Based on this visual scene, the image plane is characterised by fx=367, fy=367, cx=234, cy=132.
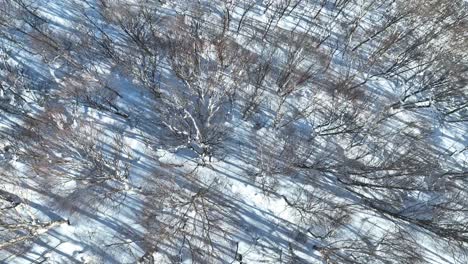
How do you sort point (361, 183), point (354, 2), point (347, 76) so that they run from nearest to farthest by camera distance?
point (361, 183) < point (347, 76) < point (354, 2)

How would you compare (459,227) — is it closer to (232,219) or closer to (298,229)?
(298,229)

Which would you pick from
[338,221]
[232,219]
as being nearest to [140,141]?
[232,219]

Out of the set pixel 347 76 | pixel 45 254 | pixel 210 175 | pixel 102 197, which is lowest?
pixel 45 254

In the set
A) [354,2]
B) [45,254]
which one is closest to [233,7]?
[354,2]

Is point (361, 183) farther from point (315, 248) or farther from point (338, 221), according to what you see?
point (315, 248)

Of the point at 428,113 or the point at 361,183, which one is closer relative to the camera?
the point at 361,183

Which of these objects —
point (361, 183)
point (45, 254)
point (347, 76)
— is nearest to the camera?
point (45, 254)

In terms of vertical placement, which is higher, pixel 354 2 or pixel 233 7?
pixel 354 2
